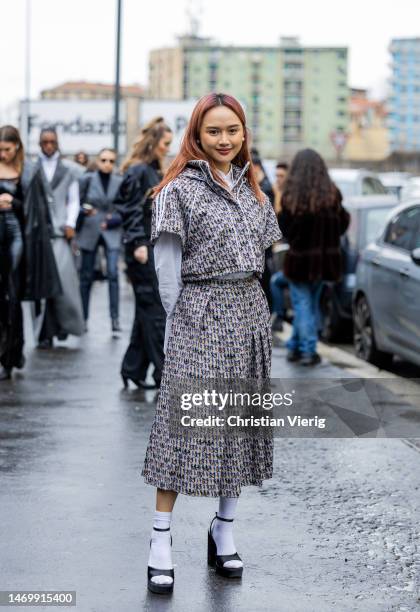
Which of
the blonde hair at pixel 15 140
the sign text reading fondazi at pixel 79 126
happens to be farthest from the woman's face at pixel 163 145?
the sign text reading fondazi at pixel 79 126

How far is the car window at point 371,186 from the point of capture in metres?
20.2

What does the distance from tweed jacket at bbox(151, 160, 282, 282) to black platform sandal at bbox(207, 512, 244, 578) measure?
963 mm

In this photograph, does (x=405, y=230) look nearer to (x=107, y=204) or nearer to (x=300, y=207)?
(x=300, y=207)

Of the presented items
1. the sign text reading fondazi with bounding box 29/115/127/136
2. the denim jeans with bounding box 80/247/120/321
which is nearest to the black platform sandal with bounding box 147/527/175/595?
the denim jeans with bounding box 80/247/120/321

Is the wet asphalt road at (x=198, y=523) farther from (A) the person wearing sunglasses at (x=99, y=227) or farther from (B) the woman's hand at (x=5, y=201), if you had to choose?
(A) the person wearing sunglasses at (x=99, y=227)

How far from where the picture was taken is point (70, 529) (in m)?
5.58

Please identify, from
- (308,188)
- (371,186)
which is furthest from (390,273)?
(371,186)

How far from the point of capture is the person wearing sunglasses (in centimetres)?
1416

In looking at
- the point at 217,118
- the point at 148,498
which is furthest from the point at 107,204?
the point at 217,118

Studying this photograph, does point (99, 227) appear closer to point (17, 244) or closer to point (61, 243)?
point (61, 243)

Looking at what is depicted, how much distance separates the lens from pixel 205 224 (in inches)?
191

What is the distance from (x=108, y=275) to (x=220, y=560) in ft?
31.1

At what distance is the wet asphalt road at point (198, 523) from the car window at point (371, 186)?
472 inches

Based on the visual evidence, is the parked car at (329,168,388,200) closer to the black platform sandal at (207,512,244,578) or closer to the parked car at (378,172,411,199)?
the parked car at (378,172,411,199)
